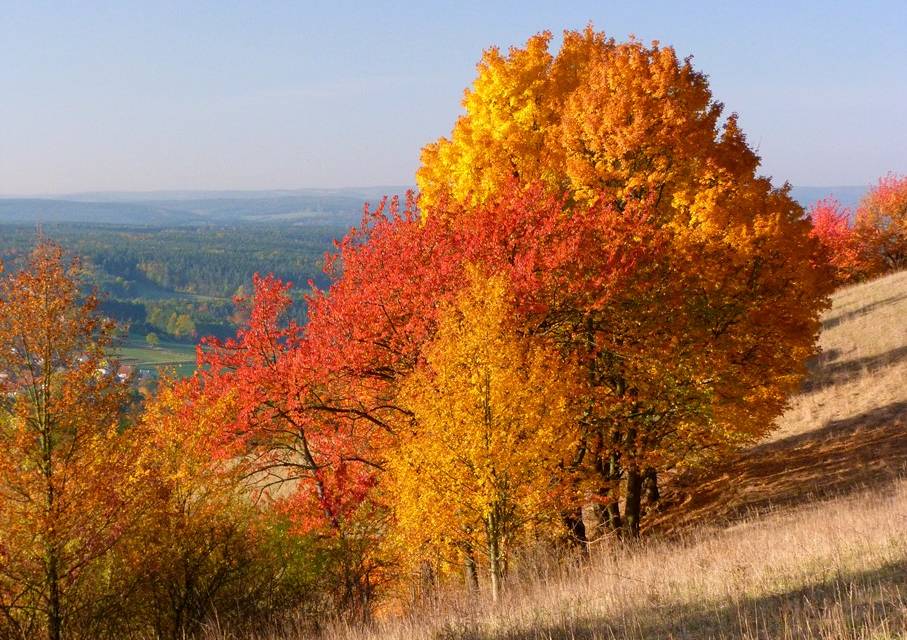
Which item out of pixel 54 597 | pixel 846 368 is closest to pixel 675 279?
pixel 54 597

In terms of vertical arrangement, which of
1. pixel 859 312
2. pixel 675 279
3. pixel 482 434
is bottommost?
pixel 859 312

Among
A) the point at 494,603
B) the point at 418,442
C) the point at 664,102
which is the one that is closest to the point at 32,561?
the point at 418,442

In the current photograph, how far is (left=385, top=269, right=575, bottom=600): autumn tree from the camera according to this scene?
48.6 feet

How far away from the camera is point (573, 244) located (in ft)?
56.1

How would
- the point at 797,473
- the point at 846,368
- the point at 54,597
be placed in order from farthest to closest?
the point at 846,368 < the point at 797,473 < the point at 54,597

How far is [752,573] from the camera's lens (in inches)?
410

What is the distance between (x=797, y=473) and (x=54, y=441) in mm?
21984

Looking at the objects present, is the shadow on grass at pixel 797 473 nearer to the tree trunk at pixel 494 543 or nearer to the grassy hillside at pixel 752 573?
the grassy hillside at pixel 752 573

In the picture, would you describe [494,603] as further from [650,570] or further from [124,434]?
[124,434]

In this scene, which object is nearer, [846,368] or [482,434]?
[482,434]

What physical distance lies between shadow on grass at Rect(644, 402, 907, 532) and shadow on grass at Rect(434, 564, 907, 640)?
10015mm

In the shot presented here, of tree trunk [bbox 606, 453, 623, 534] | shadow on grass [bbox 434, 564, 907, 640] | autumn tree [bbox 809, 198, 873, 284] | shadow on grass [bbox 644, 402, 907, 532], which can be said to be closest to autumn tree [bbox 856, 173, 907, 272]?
autumn tree [bbox 809, 198, 873, 284]

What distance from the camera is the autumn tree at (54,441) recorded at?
17.1 meters

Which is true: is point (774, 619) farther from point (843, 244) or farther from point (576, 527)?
point (843, 244)
